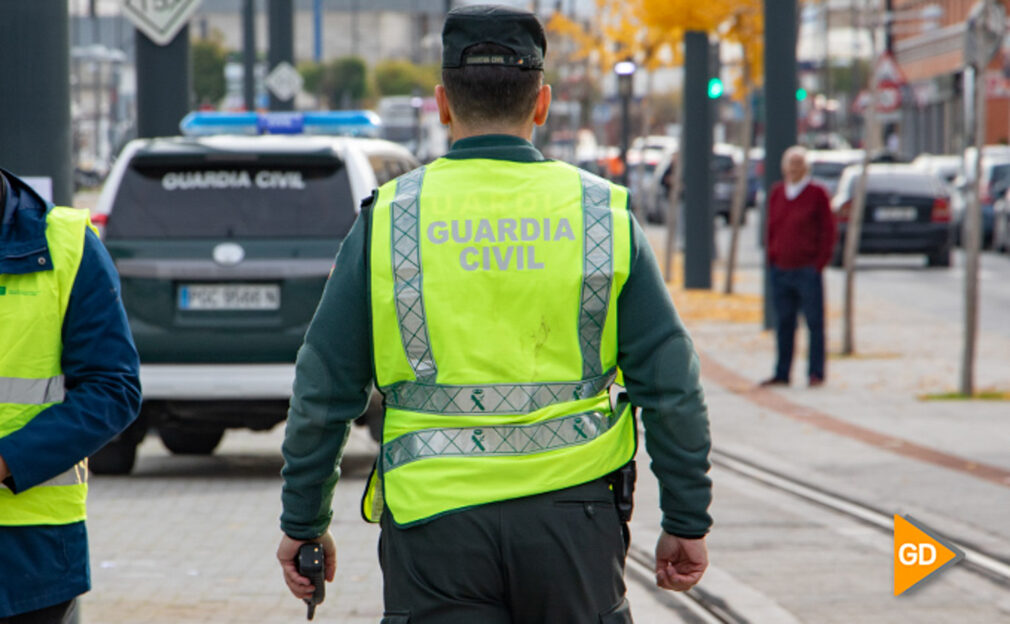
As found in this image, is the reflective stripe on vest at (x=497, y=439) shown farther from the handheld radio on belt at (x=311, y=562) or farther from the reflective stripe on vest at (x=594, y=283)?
the handheld radio on belt at (x=311, y=562)

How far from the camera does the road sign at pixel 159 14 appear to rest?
12.5m

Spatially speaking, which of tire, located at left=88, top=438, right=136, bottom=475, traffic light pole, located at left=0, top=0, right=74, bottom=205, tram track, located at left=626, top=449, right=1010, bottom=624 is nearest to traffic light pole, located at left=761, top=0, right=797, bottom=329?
tram track, located at left=626, top=449, right=1010, bottom=624

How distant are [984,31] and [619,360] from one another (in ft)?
34.5

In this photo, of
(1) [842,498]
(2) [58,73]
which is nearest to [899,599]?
(1) [842,498]

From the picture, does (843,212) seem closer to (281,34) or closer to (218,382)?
(281,34)

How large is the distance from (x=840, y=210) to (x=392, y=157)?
662 inches

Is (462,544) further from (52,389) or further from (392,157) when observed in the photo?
(392,157)

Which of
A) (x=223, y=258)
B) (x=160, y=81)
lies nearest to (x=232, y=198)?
(x=223, y=258)

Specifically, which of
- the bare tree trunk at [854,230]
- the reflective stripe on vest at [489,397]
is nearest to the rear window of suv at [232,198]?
the reflective stripe on vest at [489,397]

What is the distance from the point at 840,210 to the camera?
88.6ft

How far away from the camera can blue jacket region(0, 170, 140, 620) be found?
350 centimetres

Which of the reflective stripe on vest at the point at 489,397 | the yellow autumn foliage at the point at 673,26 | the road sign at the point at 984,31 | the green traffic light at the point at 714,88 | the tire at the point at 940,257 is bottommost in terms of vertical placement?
the tire at the point at 940,257

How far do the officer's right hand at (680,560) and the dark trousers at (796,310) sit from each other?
34.7 feet

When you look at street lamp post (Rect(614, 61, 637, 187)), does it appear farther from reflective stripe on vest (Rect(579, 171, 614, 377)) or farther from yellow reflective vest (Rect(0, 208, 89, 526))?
reflective stripe on vest (Rect(579, 171, 614, 377))
